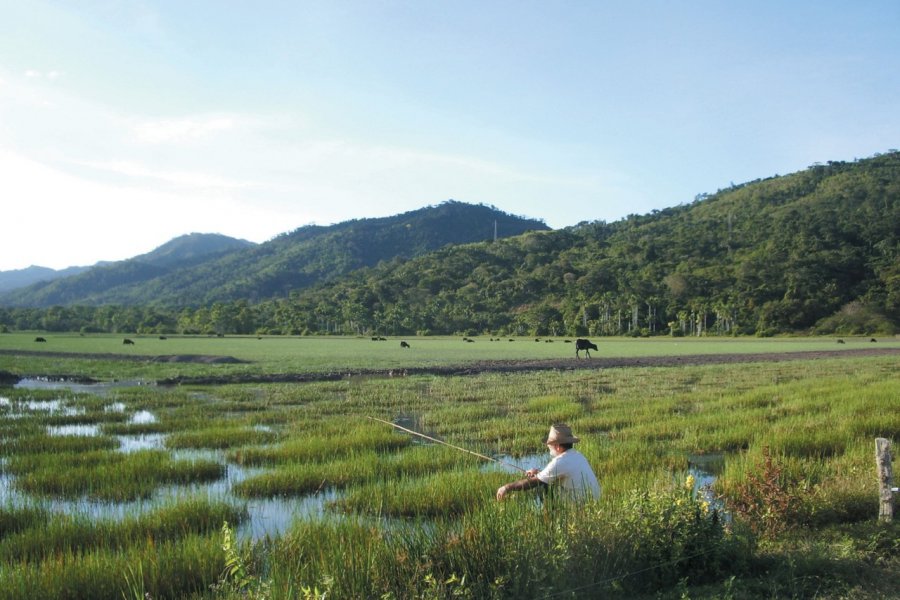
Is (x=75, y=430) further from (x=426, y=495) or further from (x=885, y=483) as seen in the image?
(x=885, y=483)

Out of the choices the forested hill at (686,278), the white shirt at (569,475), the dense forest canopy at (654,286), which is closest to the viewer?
the white shirt at (569,475)

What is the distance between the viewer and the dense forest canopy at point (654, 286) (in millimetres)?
91250

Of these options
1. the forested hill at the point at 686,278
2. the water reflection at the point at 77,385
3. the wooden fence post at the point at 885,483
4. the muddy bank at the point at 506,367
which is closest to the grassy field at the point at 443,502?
the wooden fence post at the point at 885,483

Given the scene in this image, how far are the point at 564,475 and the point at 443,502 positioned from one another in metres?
1.87

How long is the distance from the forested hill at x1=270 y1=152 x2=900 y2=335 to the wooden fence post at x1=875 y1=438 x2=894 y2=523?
8249 cm

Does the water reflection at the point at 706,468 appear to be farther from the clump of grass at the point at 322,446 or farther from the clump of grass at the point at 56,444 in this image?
the clump of grass at the point at 56,444

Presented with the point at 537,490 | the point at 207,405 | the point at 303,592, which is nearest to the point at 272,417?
the point at 207,405

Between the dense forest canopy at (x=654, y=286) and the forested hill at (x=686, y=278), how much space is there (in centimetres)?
28

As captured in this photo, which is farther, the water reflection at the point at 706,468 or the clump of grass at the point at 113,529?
the water reflection at the point at 706,468

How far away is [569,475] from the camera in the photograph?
247 inches

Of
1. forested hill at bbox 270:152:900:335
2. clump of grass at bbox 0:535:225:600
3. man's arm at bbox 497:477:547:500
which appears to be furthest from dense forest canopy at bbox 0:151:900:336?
clump of grass at bbox 0:535:225:600

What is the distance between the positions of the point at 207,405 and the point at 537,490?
13.1 m

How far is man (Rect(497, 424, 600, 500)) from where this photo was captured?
627 cm

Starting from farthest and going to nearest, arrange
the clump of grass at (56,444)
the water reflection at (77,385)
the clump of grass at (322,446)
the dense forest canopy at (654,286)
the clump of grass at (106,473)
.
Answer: the dense forest canopy at (654,286) → the water reflection at (77,385) → the clump of grass at (56,444) → the clump of grass at (322,446) → the clump of grass at (106,473)
